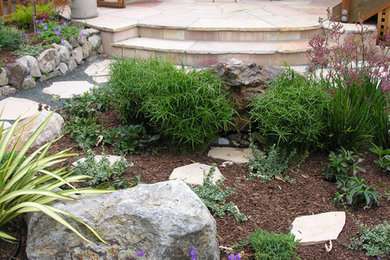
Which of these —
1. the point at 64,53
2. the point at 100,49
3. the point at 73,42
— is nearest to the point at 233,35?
the point at 100,49

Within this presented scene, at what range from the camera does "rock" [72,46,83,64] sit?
581 centimetres

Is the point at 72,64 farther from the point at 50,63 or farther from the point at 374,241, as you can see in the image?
the point at 374,241

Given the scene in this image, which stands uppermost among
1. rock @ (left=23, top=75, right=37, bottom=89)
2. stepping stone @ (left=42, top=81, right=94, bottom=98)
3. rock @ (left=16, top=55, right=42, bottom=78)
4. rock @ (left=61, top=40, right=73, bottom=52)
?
rock @ (left=61, top=40, right=73, bottom=52)

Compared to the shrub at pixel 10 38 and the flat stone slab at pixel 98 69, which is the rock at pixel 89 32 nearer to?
the flat stone slab at pixel 98 69

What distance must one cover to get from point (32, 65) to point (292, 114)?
3210mm

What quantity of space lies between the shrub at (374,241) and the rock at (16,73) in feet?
12.8

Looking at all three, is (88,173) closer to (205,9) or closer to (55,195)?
(55,195)

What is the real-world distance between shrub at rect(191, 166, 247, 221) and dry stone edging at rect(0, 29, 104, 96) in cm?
293

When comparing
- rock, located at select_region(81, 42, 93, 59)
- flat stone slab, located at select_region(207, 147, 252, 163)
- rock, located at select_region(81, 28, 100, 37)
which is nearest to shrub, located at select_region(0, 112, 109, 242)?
flat stone slab, located at select_region(207, 147, 252, 163)

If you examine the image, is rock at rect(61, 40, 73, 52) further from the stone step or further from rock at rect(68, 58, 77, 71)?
the stone step

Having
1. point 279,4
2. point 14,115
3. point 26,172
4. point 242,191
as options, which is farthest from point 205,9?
point 26,172

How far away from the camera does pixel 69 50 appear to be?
224 inches

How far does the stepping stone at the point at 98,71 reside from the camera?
212 inches

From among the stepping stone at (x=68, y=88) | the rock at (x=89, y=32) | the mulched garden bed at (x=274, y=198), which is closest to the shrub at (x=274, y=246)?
the mulched garden bed at (x=274, y=198)
